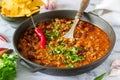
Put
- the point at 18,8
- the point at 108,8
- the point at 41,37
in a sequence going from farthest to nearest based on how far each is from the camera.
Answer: the point at 108,8
the point at 18,8
the point at 41,37

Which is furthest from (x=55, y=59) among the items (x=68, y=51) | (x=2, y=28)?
(x=2, y=28)

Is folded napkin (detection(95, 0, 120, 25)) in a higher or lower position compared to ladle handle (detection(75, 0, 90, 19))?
higher

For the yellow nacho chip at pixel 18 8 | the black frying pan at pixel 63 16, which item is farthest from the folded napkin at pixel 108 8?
the yellow nacho chip at pixel 18 8

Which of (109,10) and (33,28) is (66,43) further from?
(109,10)

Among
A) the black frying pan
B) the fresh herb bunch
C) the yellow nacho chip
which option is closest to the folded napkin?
the black frying pan

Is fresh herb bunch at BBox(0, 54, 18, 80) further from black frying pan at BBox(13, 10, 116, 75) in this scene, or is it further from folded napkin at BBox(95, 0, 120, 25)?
folded napkin at BBox(95, 0, 120, 25)

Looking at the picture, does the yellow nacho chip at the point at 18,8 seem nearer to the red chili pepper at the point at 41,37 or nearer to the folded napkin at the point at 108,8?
the red chili pepper at the point at 41,37

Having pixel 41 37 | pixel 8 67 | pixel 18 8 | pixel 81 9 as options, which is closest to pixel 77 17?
pixel 81 9

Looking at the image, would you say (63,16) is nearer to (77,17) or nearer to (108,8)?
(77,17)
